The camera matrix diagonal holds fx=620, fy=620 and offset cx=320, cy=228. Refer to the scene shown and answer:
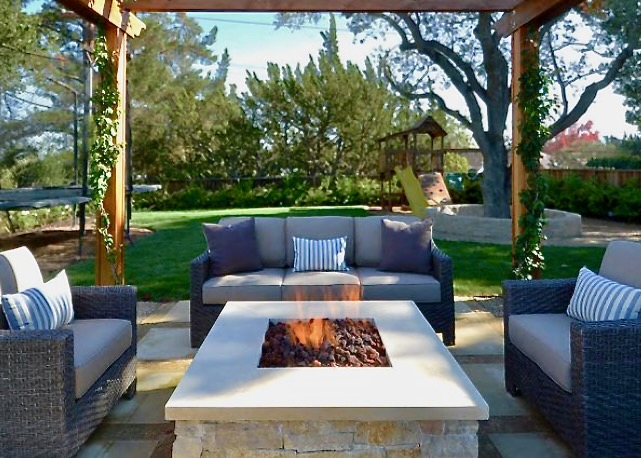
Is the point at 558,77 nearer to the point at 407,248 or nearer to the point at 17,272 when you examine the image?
the point at 407,248

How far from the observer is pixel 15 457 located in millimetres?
2469

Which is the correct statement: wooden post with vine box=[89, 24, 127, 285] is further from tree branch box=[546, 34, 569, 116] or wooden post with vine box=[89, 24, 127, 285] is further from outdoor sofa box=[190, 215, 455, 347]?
tree branch box=[546, 34, 569, 116]

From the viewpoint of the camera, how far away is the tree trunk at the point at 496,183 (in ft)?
34.7

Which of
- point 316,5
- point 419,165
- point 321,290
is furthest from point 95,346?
point 419,165

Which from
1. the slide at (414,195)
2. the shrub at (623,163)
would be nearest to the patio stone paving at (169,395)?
the slide at (414,195)

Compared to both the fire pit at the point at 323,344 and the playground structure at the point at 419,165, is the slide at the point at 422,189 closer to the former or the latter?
the playground structure at the point at 419,165

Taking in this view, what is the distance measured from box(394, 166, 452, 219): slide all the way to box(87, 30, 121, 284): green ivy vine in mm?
7790

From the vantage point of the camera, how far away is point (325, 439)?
2.26 metres

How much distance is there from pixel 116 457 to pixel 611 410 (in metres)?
2.09

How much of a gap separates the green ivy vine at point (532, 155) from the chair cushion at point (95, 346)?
11.3 ft

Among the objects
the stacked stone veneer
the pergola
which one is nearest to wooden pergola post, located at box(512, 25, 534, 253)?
the pergola

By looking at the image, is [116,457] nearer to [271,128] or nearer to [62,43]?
[62,43]

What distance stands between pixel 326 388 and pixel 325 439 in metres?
0.19

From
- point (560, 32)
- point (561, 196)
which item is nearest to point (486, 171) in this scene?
point (560, 32)
